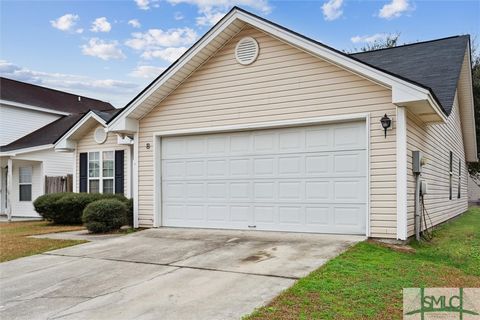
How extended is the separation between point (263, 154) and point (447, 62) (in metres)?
5.31

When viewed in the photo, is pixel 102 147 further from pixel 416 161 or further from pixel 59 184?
pixel 416 161

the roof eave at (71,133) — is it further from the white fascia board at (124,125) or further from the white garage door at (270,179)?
the white garage door at (270,179)

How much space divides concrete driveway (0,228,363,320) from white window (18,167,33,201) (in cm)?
1093

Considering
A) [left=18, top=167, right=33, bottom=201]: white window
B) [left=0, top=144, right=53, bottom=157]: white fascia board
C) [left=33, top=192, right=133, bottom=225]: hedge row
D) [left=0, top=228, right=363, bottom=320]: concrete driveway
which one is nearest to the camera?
[left=0, top=228, right=363, bottom=320]: concrete driveway

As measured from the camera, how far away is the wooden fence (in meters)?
15.9

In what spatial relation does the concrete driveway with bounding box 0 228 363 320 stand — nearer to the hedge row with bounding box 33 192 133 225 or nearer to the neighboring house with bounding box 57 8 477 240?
the neighboring house with bounding box 57 8 477 240

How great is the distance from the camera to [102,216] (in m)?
10.2

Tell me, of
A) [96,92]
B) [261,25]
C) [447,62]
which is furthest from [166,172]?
[96,92]

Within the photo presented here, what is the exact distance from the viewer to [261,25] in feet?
29.2

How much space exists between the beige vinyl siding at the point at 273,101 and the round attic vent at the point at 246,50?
4.5 inches

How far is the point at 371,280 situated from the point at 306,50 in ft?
17.0

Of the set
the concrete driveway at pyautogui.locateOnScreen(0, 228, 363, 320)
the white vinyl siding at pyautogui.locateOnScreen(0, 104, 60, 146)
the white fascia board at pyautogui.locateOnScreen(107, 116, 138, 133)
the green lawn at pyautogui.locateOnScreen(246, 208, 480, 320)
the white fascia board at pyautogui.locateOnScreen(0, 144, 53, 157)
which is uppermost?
the white vinyl siding at pyautogui.locateOnScreen(0, 104, 60, 146)

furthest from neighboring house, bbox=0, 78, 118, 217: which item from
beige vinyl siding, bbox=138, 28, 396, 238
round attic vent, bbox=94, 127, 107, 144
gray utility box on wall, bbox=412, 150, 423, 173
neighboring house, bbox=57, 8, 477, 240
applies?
gray utility box on wall, bbox=412, 150, 423, 173

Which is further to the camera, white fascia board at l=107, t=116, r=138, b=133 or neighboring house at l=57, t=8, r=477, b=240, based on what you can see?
white fascia board at l=107, t=116, r=138, b=133
